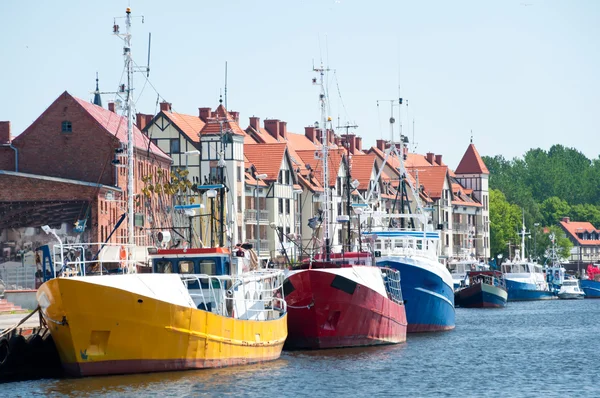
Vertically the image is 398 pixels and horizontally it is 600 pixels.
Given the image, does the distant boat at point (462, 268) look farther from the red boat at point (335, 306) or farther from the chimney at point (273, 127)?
the red boat at point (335, 306)

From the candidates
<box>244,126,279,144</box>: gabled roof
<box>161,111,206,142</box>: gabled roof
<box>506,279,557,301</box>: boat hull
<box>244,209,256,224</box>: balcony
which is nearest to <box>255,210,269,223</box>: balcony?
<box>244,209,256,224</box>: balcony

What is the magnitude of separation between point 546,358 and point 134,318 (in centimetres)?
1934

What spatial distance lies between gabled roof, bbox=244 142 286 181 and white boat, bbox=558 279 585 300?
40.2m

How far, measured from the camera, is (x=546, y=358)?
50.0 meters

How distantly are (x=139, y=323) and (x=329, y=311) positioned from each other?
13215mm

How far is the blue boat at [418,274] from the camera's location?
194 feet

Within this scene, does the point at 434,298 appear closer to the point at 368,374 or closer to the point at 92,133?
the point at 368,374

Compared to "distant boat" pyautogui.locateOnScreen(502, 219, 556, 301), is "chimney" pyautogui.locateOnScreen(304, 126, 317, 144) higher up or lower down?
higher up

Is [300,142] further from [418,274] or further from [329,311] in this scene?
[329,311]

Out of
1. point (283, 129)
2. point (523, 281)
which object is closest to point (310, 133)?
point (283, 129)

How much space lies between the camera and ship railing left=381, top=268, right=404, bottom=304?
181 ft

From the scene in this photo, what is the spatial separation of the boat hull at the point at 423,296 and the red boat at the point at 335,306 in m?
6.76

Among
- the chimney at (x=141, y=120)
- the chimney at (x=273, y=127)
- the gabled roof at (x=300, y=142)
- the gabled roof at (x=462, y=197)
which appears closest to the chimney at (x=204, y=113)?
the chimney at (x=141, y=120)

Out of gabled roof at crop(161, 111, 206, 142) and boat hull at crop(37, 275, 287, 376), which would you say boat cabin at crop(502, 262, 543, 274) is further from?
boat hull at crop(37, 275, 287, 376)
